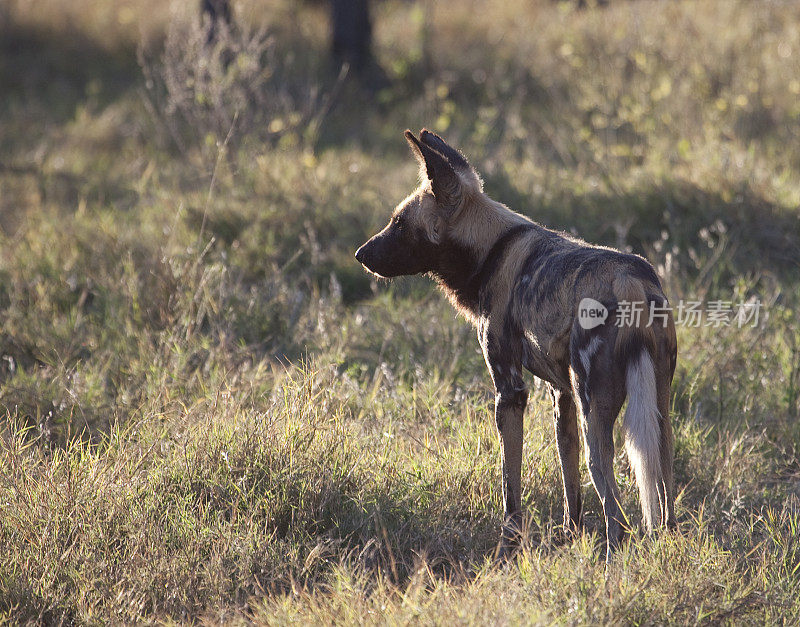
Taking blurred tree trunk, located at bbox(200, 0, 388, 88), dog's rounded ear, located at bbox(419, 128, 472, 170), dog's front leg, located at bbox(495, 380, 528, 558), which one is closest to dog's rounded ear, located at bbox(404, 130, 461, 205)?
dog's rounded ear, located at bbox(419, 128, 472, 170)

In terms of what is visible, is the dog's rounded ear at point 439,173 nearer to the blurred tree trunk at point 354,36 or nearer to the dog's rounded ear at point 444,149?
the dog's rounded ear at point 444,149

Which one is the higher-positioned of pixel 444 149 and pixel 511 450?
pixel 444 149

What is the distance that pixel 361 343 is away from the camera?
15.1 ft

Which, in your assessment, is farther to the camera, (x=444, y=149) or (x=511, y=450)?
(x=444, y=149)

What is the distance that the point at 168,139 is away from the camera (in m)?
8.11

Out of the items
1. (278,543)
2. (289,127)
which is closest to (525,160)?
(289,127)

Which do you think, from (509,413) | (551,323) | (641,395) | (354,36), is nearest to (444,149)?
(551,323)

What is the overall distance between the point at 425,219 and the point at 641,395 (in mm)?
1159

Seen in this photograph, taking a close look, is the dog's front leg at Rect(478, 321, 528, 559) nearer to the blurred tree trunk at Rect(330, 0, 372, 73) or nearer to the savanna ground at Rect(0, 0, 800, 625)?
the savanna ground at Rect(0, 0, 800, 625)

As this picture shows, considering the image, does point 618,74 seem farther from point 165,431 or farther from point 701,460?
point 165,431

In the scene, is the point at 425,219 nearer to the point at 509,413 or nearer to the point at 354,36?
the point at 509,413

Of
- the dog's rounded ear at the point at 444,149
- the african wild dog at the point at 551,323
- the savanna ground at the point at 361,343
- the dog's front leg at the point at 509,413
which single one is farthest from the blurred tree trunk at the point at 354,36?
the dog's front leg at the point at 509,413

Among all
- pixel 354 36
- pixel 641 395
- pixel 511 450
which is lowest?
pixel 511 450

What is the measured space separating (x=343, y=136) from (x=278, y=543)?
5806 millimetres
